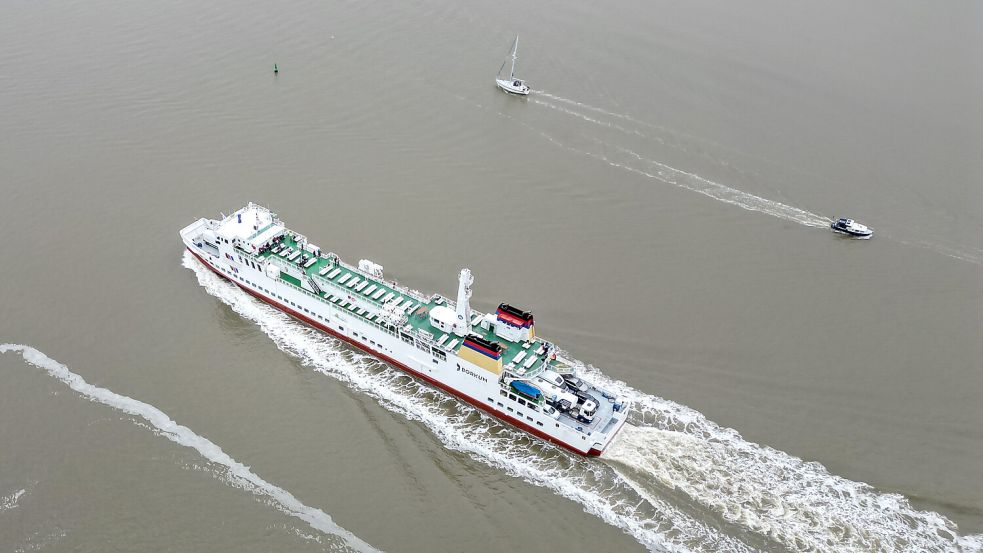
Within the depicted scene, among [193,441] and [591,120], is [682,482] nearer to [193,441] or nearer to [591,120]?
[193,441]

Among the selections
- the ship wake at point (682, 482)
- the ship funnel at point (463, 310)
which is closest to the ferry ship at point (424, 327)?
the ship funnel at point (463, 310)

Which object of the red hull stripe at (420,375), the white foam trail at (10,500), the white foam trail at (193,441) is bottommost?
the white foam trail at (10,500)

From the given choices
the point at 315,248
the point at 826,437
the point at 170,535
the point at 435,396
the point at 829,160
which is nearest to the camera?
the point at 170,535

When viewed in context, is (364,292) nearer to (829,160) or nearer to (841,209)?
(841,209)

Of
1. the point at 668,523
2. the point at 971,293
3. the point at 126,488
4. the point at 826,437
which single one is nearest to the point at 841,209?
the point at 971,293

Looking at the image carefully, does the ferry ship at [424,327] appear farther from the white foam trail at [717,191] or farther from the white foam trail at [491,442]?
the white foam trail at [717,191]

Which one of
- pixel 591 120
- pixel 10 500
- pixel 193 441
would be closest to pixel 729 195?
pixel 591 120

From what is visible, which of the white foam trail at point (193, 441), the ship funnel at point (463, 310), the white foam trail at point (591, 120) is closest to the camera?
the white foam trail at point (193, 441)

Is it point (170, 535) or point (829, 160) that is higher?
point (829, 160)
